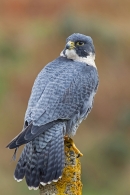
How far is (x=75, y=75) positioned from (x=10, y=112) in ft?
24.8

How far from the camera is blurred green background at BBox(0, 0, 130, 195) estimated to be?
11312mm

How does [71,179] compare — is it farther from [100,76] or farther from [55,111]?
[100,76]

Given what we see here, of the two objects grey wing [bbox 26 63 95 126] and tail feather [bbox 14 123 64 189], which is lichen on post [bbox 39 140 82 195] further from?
grey wing [bbox 26 63 95 126]

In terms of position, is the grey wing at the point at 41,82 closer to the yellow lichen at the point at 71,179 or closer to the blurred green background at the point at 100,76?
the yellow lichen at the point at 71,179

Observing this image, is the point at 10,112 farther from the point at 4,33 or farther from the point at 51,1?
the point at 51,1

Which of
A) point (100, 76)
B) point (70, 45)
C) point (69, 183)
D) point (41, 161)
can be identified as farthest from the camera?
point (100, 76)

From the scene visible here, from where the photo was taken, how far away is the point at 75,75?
5.92 m

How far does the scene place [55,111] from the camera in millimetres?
5535

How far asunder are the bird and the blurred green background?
4.13m

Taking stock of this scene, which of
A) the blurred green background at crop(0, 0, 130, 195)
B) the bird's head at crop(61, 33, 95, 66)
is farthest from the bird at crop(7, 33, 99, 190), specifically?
the blurred green background at crop(0, 0, 130, 195)

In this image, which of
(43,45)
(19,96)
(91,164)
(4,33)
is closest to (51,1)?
(4,33)

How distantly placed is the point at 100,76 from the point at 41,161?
10.3 metres

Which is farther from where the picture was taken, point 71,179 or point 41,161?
point 41,161

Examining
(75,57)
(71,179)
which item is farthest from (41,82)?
(71,179)
